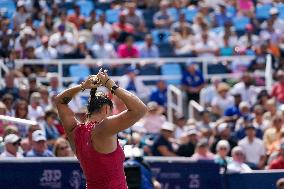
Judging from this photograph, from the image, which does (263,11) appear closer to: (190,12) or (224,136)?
(190,12)

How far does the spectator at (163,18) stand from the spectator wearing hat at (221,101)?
11.8 ft

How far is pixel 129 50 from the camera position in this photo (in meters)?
20.2

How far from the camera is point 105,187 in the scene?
7.61 meters

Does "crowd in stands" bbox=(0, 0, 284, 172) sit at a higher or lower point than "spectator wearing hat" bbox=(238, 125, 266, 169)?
higher

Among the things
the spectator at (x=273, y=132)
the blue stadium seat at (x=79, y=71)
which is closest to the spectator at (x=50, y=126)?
the spectator at (x=273, y=132)

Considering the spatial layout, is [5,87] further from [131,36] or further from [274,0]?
[274,0]

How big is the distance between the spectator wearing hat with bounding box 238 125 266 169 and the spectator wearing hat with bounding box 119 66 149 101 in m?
3.00

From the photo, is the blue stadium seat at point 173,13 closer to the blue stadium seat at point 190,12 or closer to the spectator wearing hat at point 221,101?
the blue stadium seat at point 190,12

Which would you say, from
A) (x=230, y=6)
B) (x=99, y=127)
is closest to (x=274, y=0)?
(x=230, y=6)

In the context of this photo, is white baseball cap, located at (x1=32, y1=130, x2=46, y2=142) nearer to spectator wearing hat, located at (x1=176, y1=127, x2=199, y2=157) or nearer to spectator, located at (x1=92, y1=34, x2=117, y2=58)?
spectator wearing hat, located at (x1=176, y1=127, x2=199, y2=157)

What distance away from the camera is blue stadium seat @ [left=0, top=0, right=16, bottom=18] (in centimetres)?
2174

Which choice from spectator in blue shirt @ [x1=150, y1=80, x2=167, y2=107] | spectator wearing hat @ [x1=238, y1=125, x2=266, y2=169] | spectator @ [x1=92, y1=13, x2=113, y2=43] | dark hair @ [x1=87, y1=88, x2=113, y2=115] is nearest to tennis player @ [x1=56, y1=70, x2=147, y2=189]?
dark hair @ [x1=87, y1=88, x2=113, y2=115]

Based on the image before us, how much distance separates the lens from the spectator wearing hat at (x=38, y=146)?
1277 cm

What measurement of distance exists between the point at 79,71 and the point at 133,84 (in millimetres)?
1268
